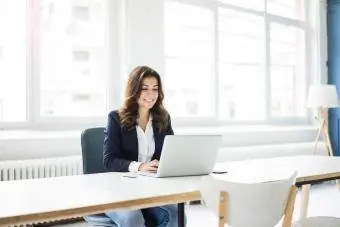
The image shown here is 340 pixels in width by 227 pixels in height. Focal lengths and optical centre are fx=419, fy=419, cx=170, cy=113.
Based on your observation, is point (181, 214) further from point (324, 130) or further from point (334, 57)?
point (334, 57)

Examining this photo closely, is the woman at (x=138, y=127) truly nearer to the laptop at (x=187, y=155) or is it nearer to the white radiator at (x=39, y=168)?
the laptop at (x=187, y=155)

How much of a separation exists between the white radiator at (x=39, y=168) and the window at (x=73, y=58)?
0.57m

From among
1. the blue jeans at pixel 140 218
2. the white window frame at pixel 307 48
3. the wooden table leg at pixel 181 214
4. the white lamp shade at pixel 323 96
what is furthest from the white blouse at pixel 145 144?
the white lamp shade at pixel 323 96

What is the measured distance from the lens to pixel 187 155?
1941 millimetres

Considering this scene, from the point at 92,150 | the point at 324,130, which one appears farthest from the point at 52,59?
the point at 324,130

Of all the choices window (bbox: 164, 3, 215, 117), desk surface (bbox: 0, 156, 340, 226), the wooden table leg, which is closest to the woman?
desk surface (bbox: 0, 156, 340, 226)

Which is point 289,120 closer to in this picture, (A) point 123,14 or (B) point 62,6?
(A) point 123,14

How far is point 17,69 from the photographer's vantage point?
149 inches

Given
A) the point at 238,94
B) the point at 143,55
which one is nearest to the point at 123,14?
the point at 143,55

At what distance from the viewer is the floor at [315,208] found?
368cm

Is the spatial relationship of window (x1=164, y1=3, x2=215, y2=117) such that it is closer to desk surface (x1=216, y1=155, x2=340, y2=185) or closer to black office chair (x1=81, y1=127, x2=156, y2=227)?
desk surface (x1=216, y1=155, x2=340, y2=185)

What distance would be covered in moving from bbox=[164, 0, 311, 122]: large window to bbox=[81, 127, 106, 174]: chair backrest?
2.40 metres

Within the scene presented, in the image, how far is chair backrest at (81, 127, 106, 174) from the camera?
7.43 feet

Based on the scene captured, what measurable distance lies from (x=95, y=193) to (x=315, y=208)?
316 centimetres
